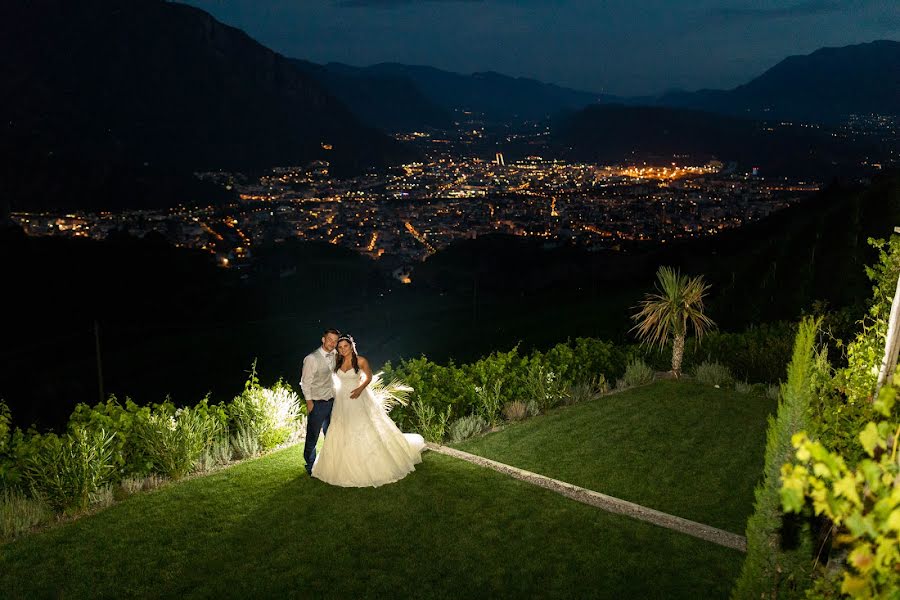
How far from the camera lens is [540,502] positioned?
22.5 ft

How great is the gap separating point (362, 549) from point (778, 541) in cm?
339

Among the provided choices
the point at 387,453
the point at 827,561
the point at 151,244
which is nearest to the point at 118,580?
the point at 387,453

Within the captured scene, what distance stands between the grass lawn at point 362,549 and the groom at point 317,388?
501 mm

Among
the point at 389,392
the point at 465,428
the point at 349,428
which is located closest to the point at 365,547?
the point at 349,428

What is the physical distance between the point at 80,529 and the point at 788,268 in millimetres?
24749

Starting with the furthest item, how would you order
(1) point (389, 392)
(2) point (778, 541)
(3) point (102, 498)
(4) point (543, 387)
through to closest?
(4) point (543, 387) < (1) point (389, 392) < (3) point (102, 498) < (2) point (778, 541)

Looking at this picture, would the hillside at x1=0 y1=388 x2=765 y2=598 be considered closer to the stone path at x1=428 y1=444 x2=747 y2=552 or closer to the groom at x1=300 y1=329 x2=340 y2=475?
the stone path at x1=428 y1=444 x2=747 y2=552

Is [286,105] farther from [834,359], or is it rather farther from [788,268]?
[834,359]

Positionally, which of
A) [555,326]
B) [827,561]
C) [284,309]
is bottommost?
[284,309]

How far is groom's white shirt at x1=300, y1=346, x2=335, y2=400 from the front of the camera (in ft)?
24.9

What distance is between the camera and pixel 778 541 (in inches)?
161

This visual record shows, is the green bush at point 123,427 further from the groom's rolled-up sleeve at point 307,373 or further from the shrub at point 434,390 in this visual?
the shrub at point 434,390

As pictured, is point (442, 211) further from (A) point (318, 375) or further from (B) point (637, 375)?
(A) point (318, 375)

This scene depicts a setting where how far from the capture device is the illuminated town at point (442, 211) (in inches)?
2990
